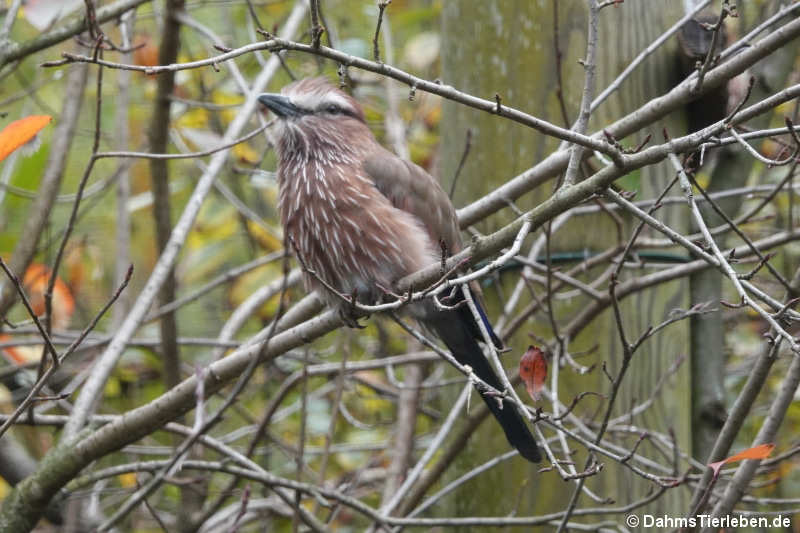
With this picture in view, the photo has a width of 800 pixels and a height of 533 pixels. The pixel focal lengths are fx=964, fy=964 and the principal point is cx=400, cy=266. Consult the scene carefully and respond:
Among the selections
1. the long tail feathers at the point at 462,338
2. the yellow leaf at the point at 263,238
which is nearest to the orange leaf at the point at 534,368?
the long tail feathers at the point at 462,338

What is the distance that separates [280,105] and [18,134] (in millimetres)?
1801

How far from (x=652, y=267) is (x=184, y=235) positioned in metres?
1.80

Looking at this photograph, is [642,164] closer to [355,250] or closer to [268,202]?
[355,250]

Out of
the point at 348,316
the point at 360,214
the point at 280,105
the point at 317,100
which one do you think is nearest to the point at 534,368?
the point at 348,316

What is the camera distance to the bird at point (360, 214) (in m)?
3.58

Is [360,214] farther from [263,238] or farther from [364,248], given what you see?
[263,238]

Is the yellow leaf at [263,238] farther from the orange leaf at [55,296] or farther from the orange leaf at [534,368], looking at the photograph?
the orange leaf at [534,368]

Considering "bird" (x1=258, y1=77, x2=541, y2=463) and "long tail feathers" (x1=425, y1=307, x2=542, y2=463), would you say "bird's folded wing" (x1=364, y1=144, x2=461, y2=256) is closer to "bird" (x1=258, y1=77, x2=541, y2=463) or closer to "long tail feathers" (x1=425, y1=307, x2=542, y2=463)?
"bird" (x1=258, y1=77, x2=541, y2=463)

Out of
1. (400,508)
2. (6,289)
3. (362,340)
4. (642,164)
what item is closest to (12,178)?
(6,289)

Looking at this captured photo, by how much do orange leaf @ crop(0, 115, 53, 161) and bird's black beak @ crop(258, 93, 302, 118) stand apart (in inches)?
63.7

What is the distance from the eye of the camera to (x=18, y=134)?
215 cm

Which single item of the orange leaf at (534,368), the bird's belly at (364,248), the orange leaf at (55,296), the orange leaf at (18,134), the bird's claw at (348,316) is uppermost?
the orange leaf at (55,296)

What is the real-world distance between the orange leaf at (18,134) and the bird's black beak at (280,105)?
63.7 inches

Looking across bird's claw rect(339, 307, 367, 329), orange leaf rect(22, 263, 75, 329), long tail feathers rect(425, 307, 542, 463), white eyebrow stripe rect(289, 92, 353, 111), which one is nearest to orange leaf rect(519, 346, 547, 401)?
bird's claw rect(339, 307, 367, 329)
